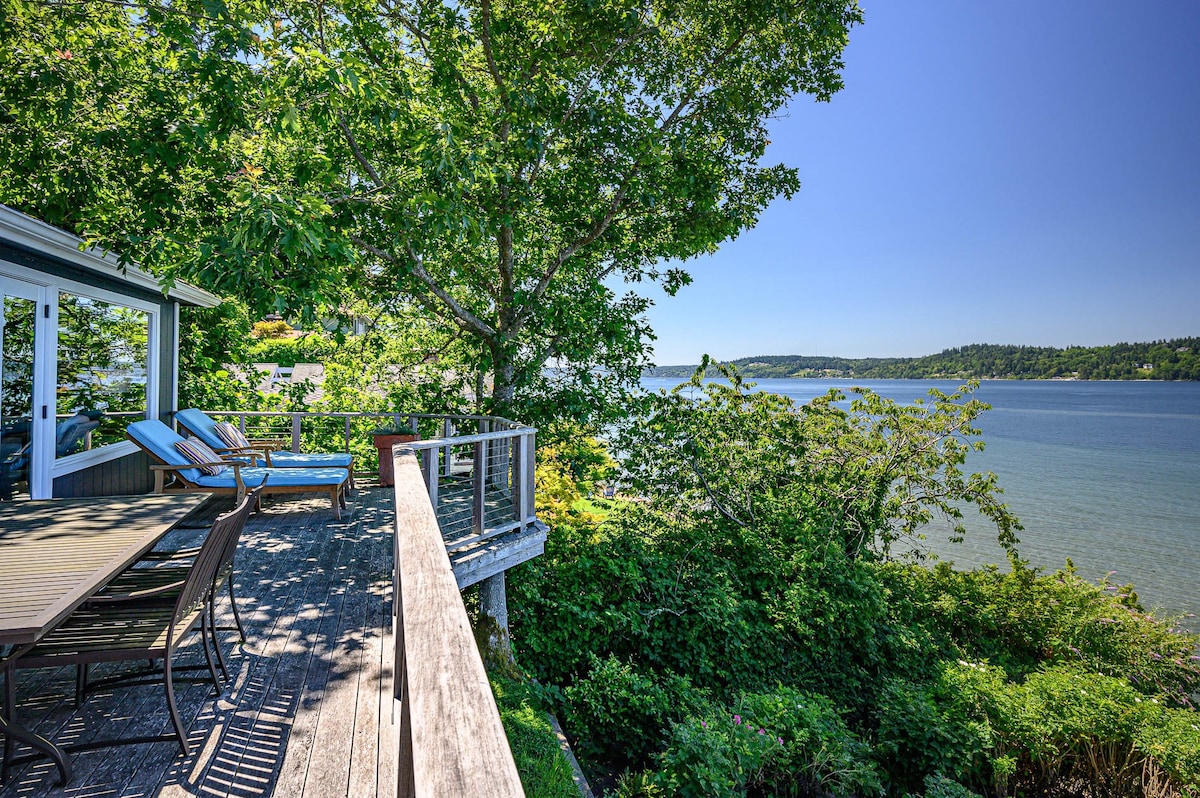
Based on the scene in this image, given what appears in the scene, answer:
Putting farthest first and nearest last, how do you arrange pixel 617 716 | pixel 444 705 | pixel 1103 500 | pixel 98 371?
pixel 1103 500 → pixel 617 716 → pixel 98 371 → pixel 444 705

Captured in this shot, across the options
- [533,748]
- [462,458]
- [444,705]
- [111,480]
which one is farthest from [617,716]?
[444,705]

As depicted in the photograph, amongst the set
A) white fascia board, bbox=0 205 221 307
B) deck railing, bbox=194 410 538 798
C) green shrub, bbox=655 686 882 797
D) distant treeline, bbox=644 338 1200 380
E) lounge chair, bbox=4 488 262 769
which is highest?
distant treeline, bbox=644 338 1200 380

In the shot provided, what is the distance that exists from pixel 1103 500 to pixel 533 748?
27.2 m

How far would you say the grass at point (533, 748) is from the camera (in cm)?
414

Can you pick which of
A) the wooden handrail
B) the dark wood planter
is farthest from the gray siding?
the wooden handrail

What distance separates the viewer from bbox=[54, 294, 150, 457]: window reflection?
5641 mm

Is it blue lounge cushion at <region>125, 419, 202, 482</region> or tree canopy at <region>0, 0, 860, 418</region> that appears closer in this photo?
tree canopy at <region>0, 0, 860, 418</region>

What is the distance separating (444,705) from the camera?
846mm

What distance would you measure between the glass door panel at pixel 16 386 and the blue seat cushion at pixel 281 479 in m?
1.58

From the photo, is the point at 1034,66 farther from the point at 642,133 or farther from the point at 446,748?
the point at 446,748

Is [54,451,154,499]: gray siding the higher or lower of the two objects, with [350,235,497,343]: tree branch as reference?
lower

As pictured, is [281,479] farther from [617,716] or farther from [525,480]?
[617,716]

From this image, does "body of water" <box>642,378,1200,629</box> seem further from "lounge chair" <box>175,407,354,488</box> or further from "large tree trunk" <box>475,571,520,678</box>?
"lounge chair" <box>175,407,354,488</box>

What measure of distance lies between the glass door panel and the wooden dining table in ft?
4.82
